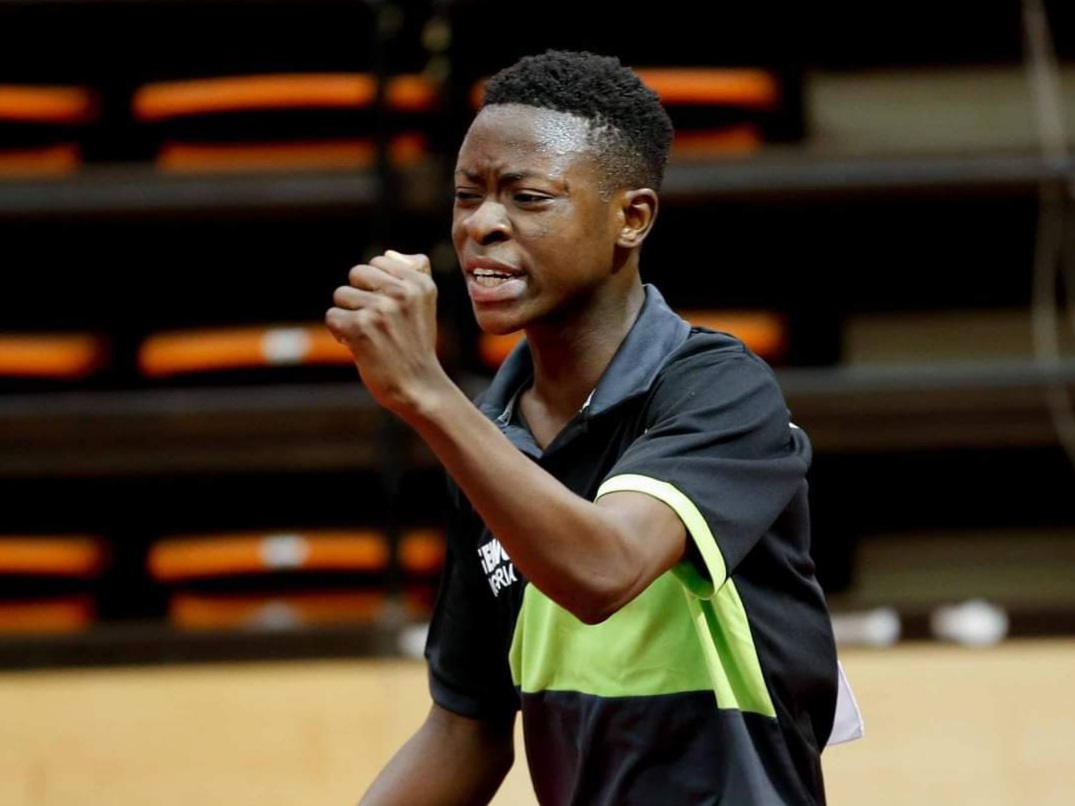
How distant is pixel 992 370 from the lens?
335cm

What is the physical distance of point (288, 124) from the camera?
11.5 feet

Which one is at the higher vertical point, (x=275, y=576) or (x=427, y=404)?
(x=427, y=404)

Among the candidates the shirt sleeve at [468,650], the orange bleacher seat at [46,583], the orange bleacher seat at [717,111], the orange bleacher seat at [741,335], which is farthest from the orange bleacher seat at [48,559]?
the shirt sleeve at [468,650]

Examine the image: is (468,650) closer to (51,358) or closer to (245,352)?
(245,352)

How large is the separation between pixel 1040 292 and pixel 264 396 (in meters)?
1.59

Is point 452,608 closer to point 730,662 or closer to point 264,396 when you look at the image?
point 730,662

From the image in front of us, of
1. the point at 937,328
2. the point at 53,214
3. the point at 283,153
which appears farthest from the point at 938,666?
the point at 53,214

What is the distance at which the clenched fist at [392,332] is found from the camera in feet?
3.67

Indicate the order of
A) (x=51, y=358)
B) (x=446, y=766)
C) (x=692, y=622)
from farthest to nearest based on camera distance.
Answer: (x=51, y=358), (x=446, y=766), (x=692, y=622)

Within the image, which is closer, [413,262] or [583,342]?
[413,262]

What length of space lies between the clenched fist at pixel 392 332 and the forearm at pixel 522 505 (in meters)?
0.02

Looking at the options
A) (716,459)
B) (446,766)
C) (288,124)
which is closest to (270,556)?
(288,124)

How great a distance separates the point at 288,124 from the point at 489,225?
2.28m

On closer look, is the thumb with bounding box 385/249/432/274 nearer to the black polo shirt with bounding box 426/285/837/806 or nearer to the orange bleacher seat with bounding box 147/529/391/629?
the black polo shirt with bounding box 426/285/837/806
